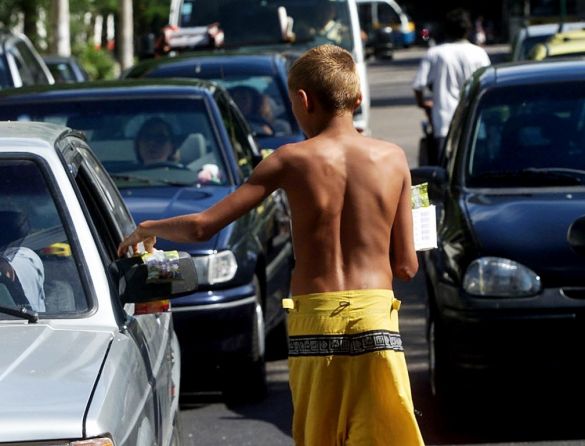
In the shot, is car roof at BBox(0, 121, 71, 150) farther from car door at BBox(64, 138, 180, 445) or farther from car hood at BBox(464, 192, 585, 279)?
car hood at BBox(464, 192, 585, 279)

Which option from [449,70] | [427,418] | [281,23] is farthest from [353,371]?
[281,23]

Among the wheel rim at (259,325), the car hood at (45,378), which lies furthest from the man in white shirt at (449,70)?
the car hood at (45,378)

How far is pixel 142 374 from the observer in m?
4.19

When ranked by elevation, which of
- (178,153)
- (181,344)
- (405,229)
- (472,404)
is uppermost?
(405,229)

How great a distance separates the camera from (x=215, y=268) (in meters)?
7.44

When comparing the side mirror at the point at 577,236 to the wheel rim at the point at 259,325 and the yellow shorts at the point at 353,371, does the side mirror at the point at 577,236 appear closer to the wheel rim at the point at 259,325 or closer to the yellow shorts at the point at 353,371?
the wheel rim at the point at 259,325

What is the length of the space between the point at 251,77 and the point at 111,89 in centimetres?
397

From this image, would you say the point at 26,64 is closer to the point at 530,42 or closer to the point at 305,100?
the point at 530,42

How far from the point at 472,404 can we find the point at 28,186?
3.46m

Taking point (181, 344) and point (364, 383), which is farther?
point (181, 344)

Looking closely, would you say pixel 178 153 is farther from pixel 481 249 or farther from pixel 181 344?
pixel 481 249

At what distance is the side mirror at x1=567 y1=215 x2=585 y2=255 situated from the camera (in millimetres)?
6871

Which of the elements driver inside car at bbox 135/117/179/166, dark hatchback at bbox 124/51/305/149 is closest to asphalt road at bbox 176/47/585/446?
driver inside car at bbox 135/117/179/166

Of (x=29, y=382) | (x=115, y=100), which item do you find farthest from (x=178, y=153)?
(x=29, y=382)
